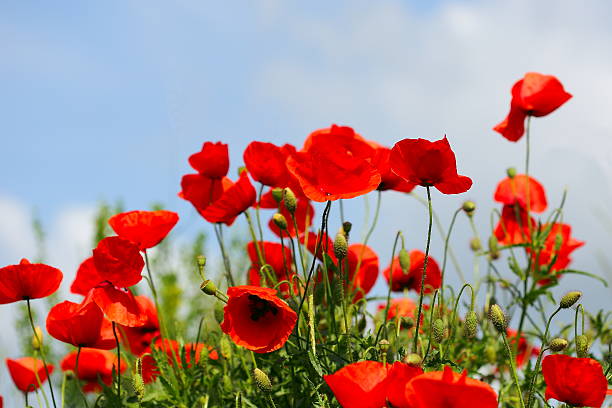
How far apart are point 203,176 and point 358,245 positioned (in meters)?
0.44

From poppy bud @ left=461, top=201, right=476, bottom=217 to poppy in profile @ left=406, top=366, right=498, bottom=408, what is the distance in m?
0.92

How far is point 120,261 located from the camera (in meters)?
1.43


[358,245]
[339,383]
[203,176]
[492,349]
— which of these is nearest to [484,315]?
[492,349]

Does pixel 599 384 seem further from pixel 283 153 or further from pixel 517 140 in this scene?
pixel 517 140

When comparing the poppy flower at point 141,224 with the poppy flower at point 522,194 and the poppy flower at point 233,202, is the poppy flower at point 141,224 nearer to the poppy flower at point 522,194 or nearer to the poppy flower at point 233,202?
the poppy flower at point 233,202

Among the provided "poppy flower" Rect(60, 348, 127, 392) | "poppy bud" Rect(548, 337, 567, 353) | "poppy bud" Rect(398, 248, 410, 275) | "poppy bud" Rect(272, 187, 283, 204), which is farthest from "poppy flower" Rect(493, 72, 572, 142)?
"poppy flower" Rect(60, 348, 127, 392)

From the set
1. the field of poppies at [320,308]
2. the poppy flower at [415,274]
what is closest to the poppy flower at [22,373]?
the field of poppies at [320,308]

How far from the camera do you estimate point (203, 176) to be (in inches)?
73.5

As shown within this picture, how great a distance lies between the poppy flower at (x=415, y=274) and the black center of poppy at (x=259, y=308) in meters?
0.64

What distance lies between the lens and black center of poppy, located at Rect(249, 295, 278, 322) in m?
1.39

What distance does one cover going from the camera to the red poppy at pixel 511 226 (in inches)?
88.8

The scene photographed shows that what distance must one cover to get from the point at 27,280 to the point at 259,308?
0.53 m

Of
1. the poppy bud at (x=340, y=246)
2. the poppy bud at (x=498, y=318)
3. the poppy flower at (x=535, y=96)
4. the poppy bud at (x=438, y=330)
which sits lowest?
the poppy bud at (x=438, y=330)

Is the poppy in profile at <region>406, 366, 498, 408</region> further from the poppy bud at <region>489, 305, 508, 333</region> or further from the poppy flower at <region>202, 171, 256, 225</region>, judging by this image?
the poppy flower at <region>202, 171, 256, 225</region>
